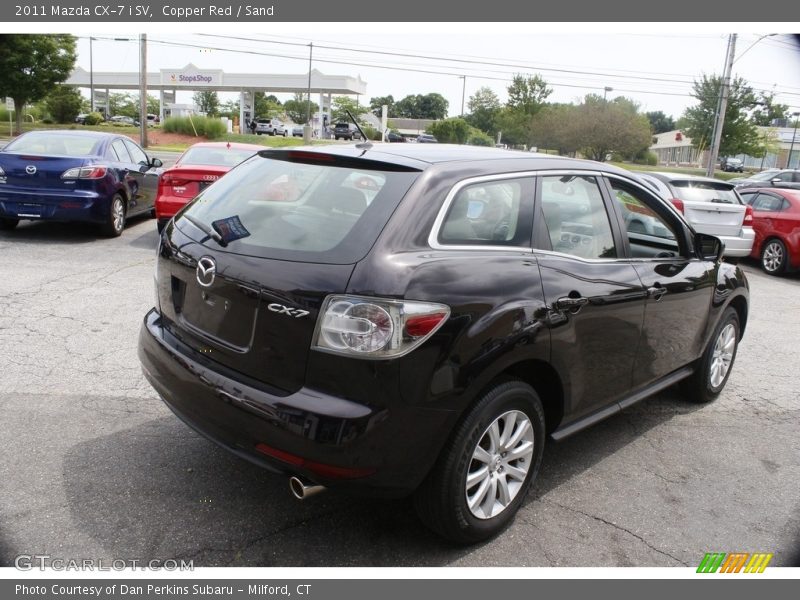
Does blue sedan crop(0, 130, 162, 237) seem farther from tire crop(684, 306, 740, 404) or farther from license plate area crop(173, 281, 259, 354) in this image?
A: tire crop(684, 306, 740, 404)

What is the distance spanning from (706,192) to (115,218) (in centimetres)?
943

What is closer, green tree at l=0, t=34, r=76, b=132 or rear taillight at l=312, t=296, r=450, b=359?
rear taillight at l=312, t=296, r=450, b=359

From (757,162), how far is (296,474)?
342ft

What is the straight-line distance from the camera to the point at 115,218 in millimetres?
9695

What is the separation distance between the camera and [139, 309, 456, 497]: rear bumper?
8.23ft

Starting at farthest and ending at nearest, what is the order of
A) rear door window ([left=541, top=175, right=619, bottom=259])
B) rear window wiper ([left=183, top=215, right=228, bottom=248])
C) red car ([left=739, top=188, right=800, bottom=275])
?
red car ([left=739, top=188, right=800, bottom=275])
rear door window ([left=541, top=175, right=619, bottom=259])
rear window wiper ([left=183, top=215, right=228, bottom=248])

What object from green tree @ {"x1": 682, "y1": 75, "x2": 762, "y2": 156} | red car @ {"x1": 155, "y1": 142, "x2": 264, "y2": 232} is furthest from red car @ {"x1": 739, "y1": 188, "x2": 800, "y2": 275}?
green tree @ {"x1": 682, "y1": 75, "x2": 762, "y2": 156}

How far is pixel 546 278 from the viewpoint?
3.13 m

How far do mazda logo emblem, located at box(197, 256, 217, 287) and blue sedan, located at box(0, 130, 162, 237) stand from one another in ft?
23.0

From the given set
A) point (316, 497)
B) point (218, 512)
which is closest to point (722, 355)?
point (316, 497)

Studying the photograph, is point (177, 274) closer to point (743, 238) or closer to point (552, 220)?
point (552, 220)

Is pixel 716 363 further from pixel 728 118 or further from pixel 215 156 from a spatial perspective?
pixel 728 118

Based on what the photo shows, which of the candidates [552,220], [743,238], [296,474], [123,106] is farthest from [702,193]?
[123,106]

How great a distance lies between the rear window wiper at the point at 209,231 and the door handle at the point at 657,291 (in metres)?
2.41
